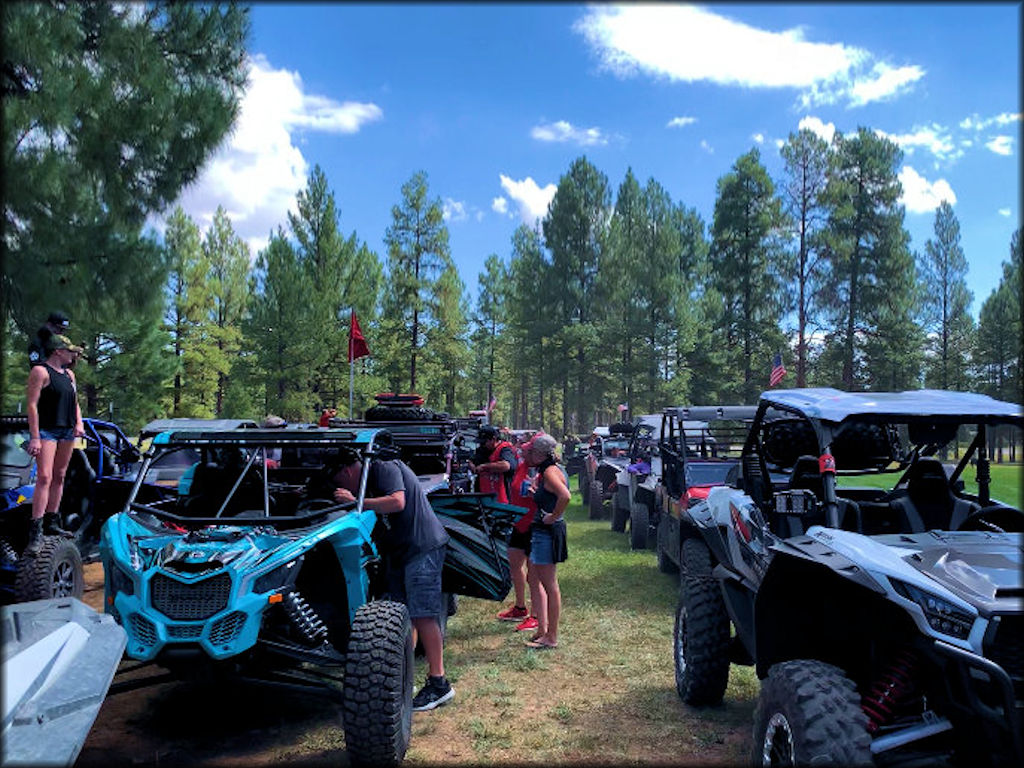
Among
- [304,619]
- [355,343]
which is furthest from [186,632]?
[355,343]

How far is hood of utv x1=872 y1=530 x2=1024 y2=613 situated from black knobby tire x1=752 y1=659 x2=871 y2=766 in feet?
1.66

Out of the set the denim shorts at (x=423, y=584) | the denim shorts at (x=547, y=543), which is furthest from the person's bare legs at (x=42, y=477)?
the denim shorts at (x=547, y=543)

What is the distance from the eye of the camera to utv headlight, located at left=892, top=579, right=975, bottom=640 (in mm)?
2428

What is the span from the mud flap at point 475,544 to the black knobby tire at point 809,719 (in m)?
2.75

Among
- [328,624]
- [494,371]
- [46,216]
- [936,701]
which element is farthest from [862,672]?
[494,371]

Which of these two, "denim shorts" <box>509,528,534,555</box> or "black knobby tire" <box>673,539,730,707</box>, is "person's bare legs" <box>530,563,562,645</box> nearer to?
"denim shorts" <box>509,528,534,555</box>

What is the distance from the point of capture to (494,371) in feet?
138

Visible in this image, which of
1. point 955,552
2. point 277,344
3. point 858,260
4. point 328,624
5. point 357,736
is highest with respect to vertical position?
point 858,260

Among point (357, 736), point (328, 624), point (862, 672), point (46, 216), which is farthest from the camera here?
point (46, 216)

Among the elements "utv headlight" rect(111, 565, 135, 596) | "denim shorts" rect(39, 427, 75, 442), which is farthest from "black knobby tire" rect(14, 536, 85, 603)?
"utv headlight" rect(111, 565, 135, 596)

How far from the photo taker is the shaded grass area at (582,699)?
13.6ft

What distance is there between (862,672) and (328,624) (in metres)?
2.85

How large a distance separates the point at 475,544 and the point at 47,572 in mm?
3145

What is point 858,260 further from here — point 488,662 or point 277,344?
point 488,662
